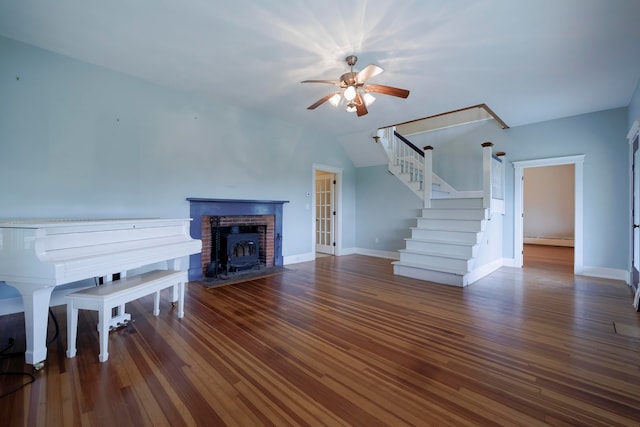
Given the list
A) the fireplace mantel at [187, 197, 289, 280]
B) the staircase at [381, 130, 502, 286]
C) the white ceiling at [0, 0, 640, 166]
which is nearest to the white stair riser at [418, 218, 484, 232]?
the staircase at [381, 130, 502, 286]

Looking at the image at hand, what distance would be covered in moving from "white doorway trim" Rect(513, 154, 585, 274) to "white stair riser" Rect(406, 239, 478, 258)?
1745 mm

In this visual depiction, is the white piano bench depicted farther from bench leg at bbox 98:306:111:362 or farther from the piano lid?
the piano lid

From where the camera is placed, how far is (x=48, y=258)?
6.26ft

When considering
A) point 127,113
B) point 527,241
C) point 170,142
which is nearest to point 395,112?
point 170,142

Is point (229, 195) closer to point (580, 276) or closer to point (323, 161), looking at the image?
point (323, 161)

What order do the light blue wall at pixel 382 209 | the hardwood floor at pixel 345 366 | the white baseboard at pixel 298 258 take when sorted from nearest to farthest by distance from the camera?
the hardwood floor at pixel 345 366
the white baseboard at pixel 298 258
the light blue wall at pixel 382 209

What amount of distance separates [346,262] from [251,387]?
427 centimetres

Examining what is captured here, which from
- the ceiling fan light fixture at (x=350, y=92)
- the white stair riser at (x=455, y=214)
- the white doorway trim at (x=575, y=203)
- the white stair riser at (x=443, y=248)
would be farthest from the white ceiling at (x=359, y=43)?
the white stair riser at (x=443, y=248)

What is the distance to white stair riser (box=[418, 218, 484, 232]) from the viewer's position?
4.64 metres

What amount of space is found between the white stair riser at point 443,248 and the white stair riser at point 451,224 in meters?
0.37

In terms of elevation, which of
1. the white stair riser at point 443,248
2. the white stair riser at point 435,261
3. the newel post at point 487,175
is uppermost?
the newel post at point 487,175

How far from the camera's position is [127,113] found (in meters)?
3.64

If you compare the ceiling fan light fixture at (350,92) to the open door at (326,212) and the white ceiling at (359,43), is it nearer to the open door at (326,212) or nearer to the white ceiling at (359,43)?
the white ceiling at (359,43)

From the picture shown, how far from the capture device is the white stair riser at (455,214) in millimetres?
4777
